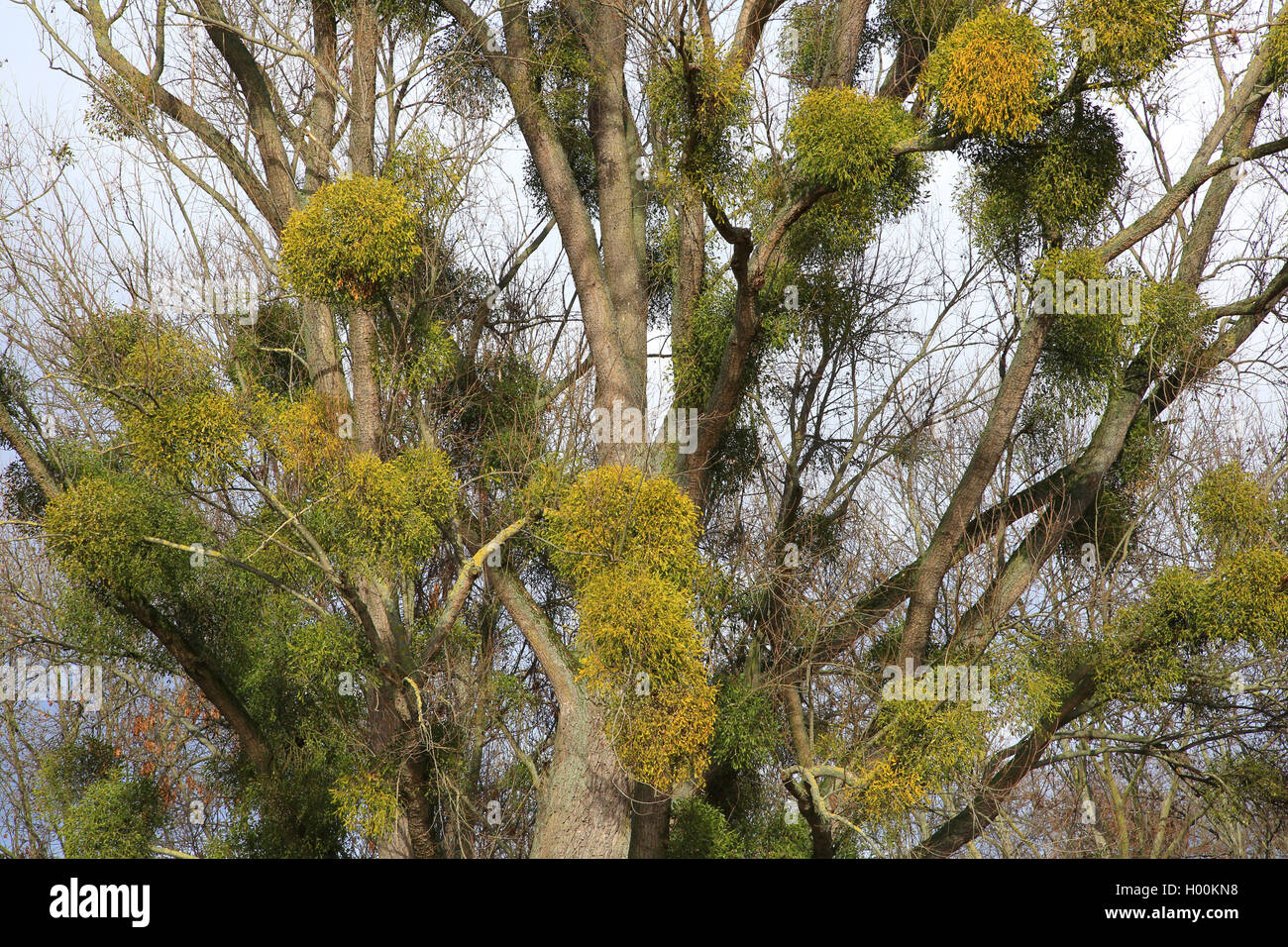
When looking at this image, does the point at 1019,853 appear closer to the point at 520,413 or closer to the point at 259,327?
the point at 520,413

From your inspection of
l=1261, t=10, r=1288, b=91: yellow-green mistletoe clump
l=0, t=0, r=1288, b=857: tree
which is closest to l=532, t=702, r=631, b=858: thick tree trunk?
l=0, t=0, r=1288, b=857: tree

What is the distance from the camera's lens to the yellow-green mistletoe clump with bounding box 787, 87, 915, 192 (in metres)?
8.73

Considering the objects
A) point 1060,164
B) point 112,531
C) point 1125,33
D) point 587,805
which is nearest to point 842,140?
point 1060,164

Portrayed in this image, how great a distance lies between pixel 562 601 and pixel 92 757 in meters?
4.84

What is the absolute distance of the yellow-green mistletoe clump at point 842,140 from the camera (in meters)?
8.73

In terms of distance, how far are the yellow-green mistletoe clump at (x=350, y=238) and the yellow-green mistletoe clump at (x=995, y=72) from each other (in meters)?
4.20

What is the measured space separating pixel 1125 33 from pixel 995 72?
0.95 m

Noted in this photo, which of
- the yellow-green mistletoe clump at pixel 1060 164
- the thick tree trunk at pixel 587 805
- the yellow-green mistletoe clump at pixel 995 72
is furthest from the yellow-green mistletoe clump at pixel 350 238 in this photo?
the yellow-green mistletoe clump at pixel 1060 164

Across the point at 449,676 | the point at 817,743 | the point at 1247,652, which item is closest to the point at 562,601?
the point at 449,676

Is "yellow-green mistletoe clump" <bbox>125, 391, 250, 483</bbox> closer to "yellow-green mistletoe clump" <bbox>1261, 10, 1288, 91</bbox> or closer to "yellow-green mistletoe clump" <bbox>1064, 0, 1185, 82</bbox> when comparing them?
"yellow-green mistletoe clump" <bbox>1064, 0, 1185, 82</bbox>

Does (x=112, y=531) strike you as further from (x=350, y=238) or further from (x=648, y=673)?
(x=648, y=673)

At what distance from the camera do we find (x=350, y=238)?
882cm

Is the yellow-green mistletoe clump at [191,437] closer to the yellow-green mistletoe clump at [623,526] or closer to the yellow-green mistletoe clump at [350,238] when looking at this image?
the yellow-green mistletoe clump at [350,238]

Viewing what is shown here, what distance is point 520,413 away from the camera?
1104 cm
